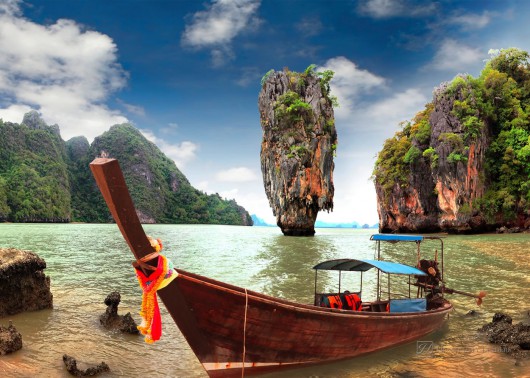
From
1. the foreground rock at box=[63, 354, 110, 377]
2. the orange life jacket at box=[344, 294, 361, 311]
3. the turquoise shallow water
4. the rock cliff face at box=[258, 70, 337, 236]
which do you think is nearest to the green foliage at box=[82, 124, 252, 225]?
the rock cliff face at box=[258, 70, 337, 236]

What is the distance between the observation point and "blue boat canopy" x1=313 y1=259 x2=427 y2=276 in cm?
702

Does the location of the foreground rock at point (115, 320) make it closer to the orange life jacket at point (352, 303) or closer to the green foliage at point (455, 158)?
the orange life jacket at point (352, 303)

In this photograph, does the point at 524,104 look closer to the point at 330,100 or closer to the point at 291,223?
the point at 330,100

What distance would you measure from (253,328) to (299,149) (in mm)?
33267

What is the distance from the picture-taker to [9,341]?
5.76 meters

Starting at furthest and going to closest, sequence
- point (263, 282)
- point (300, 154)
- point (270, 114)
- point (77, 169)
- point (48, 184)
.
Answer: point (77, 169) → point (48, 184) → point (270, 114) → point (300, 154) → point (263, 282)

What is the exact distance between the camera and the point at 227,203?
127 m

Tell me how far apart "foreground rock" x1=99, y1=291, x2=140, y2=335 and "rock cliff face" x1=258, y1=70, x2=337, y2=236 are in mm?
29778

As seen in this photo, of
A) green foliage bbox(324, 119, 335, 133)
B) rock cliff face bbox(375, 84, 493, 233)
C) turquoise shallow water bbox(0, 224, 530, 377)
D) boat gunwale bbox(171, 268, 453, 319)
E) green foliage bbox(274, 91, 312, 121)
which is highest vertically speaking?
green foliage bbox(274, 91, 312, 121)

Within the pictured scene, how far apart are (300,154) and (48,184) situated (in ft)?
234

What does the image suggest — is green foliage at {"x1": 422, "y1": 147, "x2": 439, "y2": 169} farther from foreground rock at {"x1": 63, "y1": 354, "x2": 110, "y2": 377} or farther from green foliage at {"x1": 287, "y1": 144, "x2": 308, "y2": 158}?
foreground rock at {"x1": 63, "y1": 354, "x2": 110, "y2": 377}

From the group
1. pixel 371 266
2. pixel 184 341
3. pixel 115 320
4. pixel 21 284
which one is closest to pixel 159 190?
pixel 21 284

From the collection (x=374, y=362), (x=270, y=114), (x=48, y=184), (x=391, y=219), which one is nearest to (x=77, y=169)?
(x=48, y=184)

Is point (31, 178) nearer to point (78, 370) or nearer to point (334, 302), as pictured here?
point (78, 370)
